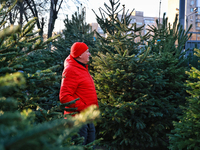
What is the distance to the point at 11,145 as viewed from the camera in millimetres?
537

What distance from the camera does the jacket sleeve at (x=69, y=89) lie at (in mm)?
2748

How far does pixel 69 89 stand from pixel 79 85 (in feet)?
0.64

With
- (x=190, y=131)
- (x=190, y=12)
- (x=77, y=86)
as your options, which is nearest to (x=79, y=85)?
(x=77, y=86)

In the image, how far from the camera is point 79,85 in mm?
2920

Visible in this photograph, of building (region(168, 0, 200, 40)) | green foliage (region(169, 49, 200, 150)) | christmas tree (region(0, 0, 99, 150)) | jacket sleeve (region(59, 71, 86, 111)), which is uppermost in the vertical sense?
building (region(168, 0, 200, 40))

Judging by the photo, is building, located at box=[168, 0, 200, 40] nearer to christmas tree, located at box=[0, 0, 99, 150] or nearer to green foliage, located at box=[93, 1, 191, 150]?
green foliage, located at box=[93, 1, 191, 150]

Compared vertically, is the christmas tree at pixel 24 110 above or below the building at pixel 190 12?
below

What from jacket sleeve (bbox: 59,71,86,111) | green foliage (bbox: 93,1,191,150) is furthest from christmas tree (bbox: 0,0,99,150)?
green foliage (bbox: 93,1,191,150)

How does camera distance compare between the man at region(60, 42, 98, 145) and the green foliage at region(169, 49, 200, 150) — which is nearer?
the man at region(60, 42, 98, 145)

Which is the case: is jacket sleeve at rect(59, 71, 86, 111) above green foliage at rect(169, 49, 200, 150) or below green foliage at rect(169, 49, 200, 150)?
above

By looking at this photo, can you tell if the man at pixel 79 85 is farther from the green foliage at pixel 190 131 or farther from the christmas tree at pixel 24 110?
the green foliage at pixel 190 131

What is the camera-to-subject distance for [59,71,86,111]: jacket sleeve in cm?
275

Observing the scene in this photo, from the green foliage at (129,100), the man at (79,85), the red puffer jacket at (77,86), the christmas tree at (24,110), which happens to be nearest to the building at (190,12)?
the green foliage at (129,100)

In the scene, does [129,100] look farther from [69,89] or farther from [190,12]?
[190,12]
